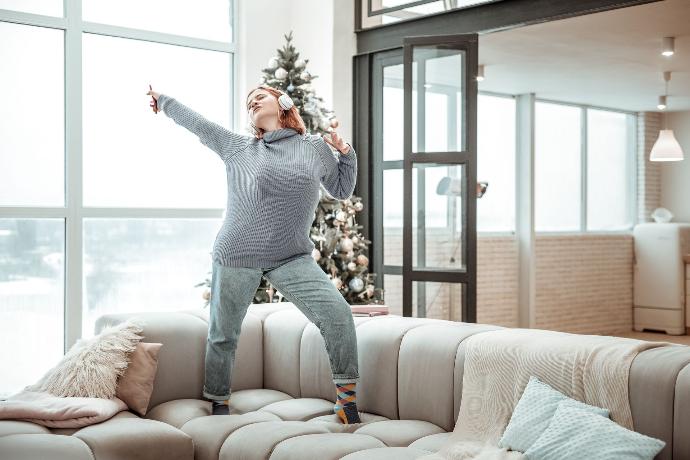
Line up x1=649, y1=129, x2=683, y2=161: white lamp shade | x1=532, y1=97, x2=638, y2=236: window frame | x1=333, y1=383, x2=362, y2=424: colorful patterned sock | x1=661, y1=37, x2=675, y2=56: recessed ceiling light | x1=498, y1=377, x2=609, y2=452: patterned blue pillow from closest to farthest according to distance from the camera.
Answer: x1=498, y1=377, x2=609, y2=452: patterned blue pillow → x1=333, y1=383, x2=362, y2=424: colorful patterned sock → x1=661, y1=37, x2=675, y2=56: recessed ceiling light → x1=649, y1=129, x2=683, y2=161: white lamp shade → x1=532, y1=97, x2=638, y2=236: window frame

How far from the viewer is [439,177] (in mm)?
5523

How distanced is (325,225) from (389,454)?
3187mm

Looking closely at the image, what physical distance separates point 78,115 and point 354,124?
6.34ft

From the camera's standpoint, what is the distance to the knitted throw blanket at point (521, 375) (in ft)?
8.21

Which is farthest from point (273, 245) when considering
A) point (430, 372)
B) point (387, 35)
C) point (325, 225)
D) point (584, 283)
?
point (584, 283)

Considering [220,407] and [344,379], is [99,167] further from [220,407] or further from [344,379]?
[344,379]

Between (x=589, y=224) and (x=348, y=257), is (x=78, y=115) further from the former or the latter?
(x=589, y=224)

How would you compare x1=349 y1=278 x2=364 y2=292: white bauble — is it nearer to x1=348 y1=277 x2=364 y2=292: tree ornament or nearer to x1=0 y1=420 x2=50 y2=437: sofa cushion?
x1=348 y1=277 x2=364 y2=292: tree ornament

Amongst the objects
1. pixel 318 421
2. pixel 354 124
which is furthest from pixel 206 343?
pixel 354 124

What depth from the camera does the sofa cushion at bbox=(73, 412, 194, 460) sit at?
2822mm

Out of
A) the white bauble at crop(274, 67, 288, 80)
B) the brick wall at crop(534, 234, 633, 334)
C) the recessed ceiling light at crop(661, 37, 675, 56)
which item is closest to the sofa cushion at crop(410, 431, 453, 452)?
the white bauble at crop(274, 67, 288, 80)

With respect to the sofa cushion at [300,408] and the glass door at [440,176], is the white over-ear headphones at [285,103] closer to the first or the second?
the sofa cushion at [300,408]

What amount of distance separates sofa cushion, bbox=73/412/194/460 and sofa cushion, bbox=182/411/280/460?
4 cm

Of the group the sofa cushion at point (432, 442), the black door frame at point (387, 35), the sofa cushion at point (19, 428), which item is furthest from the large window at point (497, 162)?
the sofa cushion at point (19, 428)
